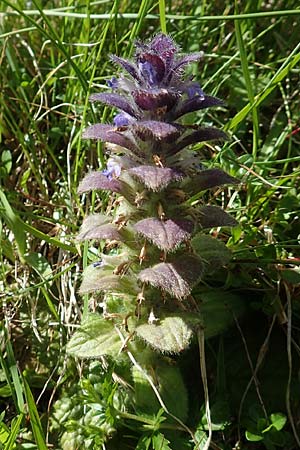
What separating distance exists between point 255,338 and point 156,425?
0.52 m

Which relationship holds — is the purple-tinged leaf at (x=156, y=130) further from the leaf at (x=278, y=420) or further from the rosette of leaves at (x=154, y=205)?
the leaf at (x=278, y=420)

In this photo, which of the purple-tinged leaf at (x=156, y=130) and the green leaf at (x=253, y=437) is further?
the green leaf at (x=253, y=437)

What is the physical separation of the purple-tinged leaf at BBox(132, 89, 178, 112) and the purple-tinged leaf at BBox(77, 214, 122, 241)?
0.38 meters

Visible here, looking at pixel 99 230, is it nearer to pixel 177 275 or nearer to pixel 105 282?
pixel 105 282

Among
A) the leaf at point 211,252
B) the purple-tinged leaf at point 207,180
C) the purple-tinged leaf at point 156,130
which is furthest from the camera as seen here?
the leaf at point 211,252

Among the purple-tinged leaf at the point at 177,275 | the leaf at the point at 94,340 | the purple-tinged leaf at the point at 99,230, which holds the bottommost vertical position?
the leaf at the point at 94,340

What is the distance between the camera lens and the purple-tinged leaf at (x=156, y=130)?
59.7 inches

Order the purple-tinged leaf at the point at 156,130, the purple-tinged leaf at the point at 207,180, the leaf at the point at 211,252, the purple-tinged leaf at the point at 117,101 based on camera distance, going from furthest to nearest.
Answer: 1. the leaf at the point at 211,252
2. the purple-tinged leaf at the point at 207,180
3. the purple-tinged leaf at the point at 117,101
4. the purple-tinged leaf at the point at 156,130

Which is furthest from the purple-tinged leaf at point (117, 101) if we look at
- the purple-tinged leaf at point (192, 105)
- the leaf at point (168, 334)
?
the leaf at point (168, 334)

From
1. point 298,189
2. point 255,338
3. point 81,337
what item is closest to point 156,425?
point 81,337

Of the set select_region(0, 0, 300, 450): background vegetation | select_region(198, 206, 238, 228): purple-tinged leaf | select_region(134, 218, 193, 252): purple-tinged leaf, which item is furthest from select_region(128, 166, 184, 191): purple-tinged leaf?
select_region(0, 0, 300, 450): background vegetation

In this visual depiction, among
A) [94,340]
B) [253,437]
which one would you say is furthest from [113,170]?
[253,437]

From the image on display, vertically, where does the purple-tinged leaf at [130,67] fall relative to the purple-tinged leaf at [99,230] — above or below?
above

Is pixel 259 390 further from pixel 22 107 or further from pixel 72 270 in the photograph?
pixel 22 107
